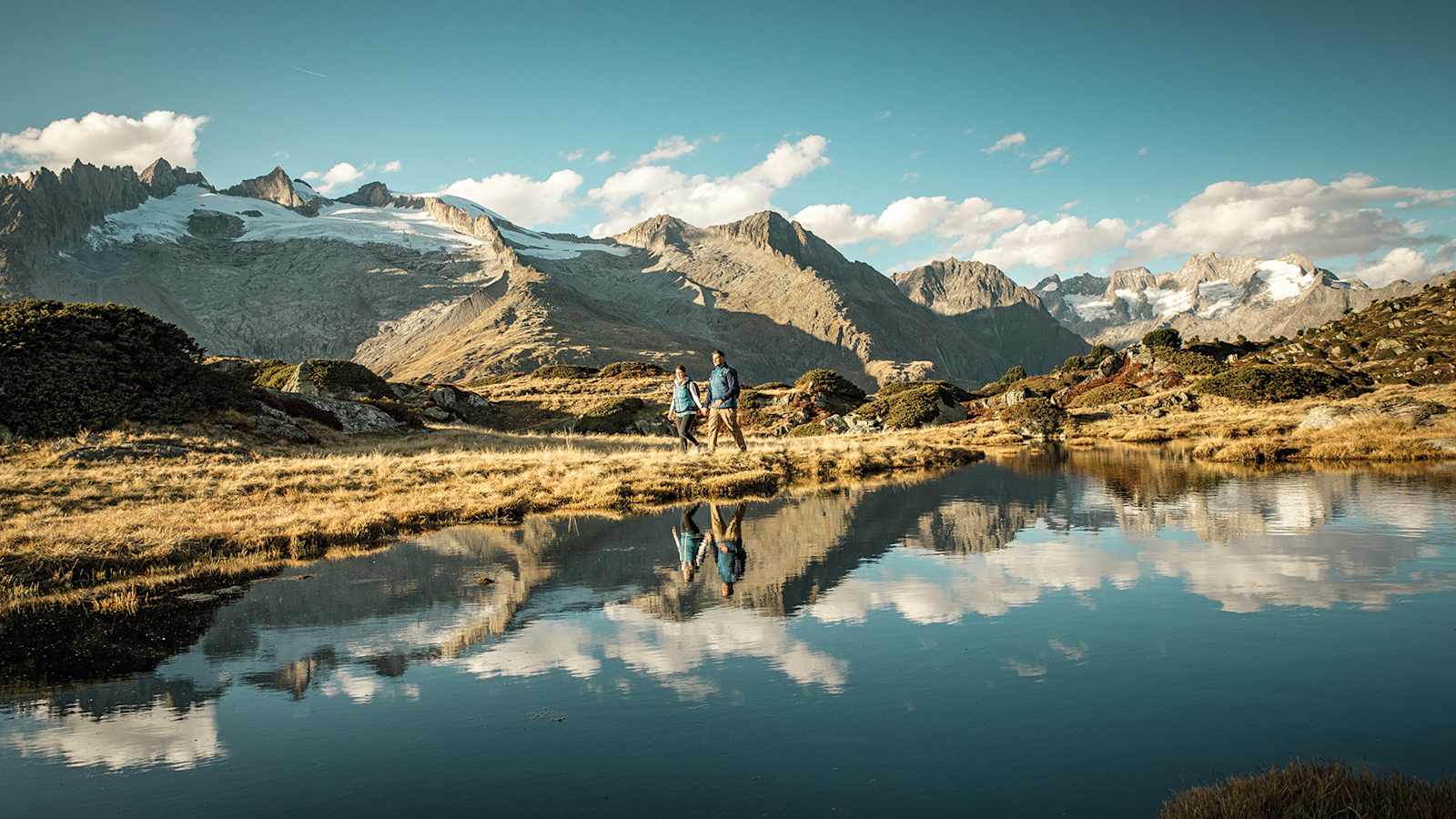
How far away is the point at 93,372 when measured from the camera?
1163 inches

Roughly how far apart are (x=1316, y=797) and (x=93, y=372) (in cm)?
3648

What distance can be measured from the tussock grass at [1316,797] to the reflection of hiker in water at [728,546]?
684 cm

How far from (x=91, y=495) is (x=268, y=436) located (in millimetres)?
13241

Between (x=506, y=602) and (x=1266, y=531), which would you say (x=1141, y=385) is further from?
(x=506, y=602)

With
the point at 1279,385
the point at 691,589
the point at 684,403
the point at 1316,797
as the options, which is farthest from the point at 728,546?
the point at 1279,385

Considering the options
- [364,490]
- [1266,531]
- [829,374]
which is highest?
[829,374]

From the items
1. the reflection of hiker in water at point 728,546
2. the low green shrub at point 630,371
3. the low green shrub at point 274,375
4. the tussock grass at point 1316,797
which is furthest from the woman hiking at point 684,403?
the low green shrub at point 630,371

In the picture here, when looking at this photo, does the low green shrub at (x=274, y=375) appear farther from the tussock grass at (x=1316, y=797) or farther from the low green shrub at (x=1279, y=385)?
the low green shrub at (x=1279, y=385)

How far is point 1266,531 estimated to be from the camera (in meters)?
15.2

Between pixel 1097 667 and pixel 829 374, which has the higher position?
pixel 829 374

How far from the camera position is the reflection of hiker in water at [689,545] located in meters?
13.2

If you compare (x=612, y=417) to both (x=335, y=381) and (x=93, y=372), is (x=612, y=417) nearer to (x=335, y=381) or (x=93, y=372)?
(x=335, y=381)

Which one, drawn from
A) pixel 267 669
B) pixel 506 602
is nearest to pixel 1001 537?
pixel 506 602

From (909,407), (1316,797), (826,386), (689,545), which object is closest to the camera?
(1316,797)
